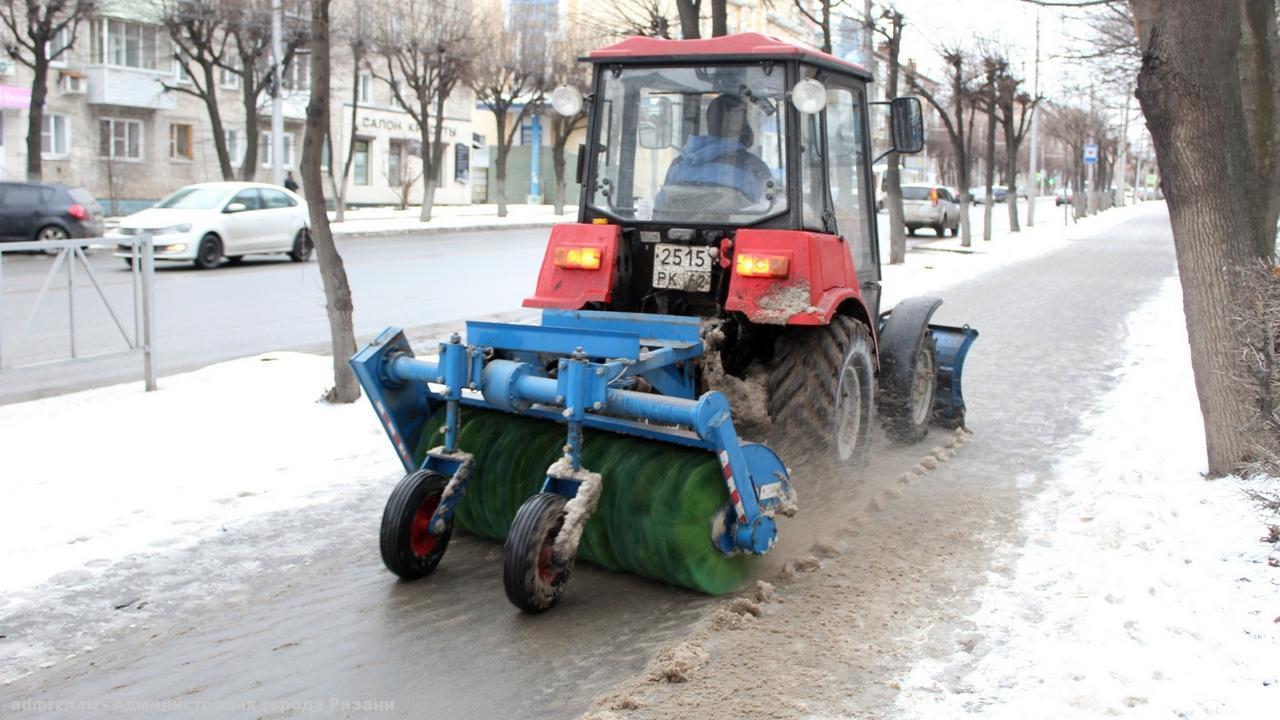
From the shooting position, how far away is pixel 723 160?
6473mm

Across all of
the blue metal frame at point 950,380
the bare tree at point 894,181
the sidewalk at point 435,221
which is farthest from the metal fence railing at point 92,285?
the bare tree at point 894,181

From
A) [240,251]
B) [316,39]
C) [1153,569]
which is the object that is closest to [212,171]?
[240,251]

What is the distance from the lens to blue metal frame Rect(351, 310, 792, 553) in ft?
15.6

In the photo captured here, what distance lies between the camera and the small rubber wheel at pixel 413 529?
506 centimetres

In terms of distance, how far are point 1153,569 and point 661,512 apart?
2.16 metres

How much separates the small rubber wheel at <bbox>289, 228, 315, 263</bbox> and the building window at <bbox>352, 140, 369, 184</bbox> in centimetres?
2840

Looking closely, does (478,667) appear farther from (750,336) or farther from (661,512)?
(750,336)

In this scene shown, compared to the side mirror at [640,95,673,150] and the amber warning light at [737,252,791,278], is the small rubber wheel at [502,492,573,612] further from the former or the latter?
the side mirror at [640,95,673,150]

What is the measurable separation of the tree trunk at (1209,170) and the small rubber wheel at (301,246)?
58.0ft

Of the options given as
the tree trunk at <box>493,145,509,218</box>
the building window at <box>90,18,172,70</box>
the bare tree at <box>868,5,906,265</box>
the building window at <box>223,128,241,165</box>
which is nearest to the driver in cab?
the bare tree at <box>868,5,906,265</box>

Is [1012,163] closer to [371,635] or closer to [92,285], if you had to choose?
[92,285]

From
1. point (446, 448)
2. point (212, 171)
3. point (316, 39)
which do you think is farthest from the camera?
point (212, 171)

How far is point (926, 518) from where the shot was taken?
20.6 ft

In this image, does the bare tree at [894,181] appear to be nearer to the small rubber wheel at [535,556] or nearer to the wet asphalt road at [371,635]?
the wet asphalt road at [371,635]
